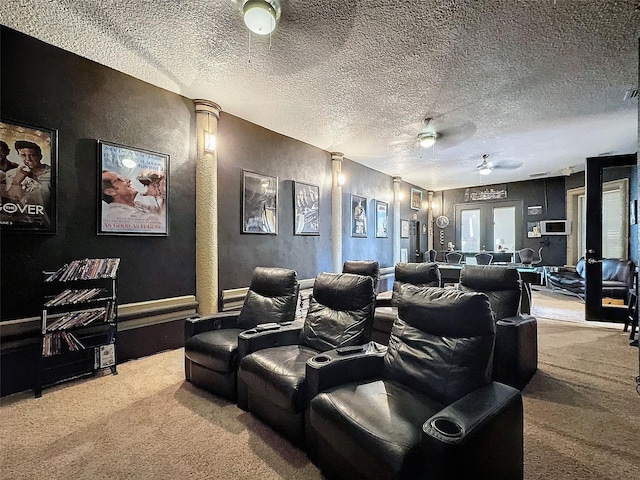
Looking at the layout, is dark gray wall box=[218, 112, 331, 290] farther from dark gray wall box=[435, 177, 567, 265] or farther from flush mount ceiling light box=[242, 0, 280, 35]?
dark gray wall box=[435, 177, 567, 265]

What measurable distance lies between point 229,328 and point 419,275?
230 centimetres

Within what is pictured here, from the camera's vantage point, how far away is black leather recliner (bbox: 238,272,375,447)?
1.88 meters

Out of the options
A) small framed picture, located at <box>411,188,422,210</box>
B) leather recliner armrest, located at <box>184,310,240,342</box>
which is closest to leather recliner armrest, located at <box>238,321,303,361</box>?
leather recliner armrest, located at <box>184,310,240,342</box>

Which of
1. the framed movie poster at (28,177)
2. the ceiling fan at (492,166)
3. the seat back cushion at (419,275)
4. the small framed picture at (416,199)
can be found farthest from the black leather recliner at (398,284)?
the small framed picture at (416,199)

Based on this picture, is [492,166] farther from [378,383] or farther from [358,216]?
[378,383]

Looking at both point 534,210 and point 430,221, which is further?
point 430,221

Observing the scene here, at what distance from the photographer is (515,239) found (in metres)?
8.93

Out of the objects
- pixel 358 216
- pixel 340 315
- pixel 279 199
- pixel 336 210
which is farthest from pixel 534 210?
pixel 340 315

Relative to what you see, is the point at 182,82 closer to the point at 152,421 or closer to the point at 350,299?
the point at 350,299

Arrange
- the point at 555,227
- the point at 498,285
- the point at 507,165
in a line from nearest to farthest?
the point at 498,285, the point at 507,165, the point at 555,227

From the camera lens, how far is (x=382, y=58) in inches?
111

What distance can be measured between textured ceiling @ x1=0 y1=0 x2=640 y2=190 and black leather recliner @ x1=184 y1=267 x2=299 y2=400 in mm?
2087

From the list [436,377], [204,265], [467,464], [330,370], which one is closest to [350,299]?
[330,370]

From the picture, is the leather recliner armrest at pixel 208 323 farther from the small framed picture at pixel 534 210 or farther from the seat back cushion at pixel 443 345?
the small framed picture at pixel 534 210
